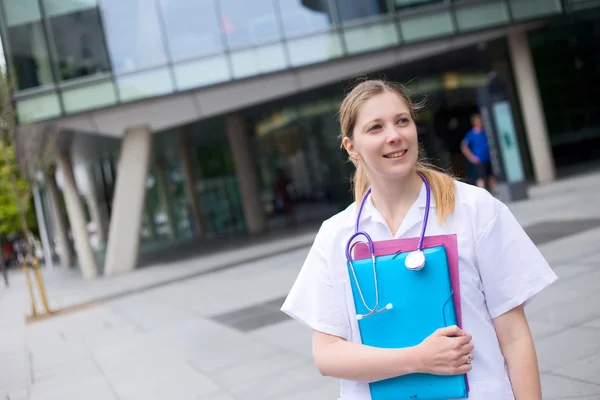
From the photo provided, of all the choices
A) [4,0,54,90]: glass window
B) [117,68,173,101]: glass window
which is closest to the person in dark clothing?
[117,68,173,101]: glass window

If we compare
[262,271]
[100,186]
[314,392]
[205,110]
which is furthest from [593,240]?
[100,186]

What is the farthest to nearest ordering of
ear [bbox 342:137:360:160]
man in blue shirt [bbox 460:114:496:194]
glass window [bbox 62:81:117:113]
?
glass window [bbox 62:81:117:113] < man in blue shirt [bbox 460:114:496:194] < ear [bbox 342:137:360:160]

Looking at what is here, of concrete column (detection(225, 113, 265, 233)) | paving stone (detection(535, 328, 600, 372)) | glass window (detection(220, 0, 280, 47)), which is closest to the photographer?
paving stone (detection(535, 328, 600, 372))

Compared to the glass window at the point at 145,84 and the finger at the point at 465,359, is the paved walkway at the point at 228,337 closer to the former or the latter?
the finger at the point at 465,359

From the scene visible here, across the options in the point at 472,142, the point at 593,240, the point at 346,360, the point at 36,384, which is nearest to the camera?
the point at 346,360

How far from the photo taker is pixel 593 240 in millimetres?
9062

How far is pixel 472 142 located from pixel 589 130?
10.8 meters

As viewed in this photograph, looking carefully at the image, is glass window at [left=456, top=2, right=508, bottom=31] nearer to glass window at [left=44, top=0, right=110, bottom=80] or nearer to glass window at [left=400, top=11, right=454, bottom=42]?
glass window at [left=400, top=11, right=454, bottom=42]

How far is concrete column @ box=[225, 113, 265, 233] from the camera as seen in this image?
27078 millimetres

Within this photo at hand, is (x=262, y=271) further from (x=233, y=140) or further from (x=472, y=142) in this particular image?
(x=233, y=140)

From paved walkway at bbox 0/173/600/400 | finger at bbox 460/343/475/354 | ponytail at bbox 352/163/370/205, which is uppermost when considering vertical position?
ponytail at bbox 352/163/370/205

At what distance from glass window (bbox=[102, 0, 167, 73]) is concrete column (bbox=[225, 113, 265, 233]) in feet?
23.1

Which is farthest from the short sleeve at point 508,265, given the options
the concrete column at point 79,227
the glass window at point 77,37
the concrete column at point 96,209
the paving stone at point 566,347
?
the concrete column at point 96,209

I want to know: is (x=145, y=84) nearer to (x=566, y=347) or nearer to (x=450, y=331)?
(x=566, y=347)
